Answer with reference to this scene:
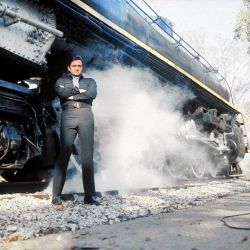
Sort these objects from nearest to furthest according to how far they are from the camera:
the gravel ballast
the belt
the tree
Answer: the gravel ballast
the belt
the tree

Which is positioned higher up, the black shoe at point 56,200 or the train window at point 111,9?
the train window at point 111,9

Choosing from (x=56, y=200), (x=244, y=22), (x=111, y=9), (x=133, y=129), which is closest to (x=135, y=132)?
(x=133, y=129)

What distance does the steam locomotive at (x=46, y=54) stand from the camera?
3.01 metres

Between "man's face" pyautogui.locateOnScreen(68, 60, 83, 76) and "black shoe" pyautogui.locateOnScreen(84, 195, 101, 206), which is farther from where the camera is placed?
"man's face" pyautogui.locateOnScreen(68, 60, 83, 76)

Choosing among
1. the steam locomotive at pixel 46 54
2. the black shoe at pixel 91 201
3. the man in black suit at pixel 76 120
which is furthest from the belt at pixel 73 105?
the black shoe at pixel 91 201

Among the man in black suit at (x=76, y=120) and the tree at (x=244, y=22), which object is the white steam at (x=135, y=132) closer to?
the man in black suit at (x=76, y=120)

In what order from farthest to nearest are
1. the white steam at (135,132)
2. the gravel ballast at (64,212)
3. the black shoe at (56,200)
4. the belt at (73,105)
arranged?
the white steam at (135,132) → the belt at (73,105) → the black shoe at (56,200) → the gravel ballast at (64,212)

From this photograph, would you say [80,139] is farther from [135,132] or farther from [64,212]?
[135,132]

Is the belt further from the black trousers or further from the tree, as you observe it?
the tree

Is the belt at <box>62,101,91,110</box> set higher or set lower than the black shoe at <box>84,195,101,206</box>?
higher

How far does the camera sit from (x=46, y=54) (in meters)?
3.23

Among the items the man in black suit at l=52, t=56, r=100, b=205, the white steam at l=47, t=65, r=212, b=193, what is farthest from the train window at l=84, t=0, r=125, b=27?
the man in black suit at l=52, t=56, r=100, b=205

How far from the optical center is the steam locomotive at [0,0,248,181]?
301 centimetres

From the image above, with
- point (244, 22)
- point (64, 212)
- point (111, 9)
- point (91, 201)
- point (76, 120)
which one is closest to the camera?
point (64, 212)
